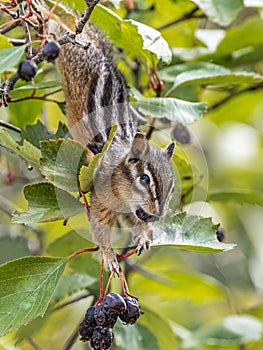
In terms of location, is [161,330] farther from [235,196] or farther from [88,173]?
[88,173]

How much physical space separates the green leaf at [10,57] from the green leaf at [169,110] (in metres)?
0.35

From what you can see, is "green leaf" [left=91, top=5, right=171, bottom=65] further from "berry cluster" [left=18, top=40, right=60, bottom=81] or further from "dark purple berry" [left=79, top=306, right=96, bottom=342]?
"dark purple berry" [left=79, top=306, right=96, bottom=342]

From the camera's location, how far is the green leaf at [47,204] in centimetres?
130

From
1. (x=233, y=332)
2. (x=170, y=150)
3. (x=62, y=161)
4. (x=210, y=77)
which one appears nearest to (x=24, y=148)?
(x=62, y=161)

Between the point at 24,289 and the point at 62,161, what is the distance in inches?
9.3

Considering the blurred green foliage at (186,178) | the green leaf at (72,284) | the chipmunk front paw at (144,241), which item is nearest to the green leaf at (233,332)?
the blurred green foliage at (186,178)

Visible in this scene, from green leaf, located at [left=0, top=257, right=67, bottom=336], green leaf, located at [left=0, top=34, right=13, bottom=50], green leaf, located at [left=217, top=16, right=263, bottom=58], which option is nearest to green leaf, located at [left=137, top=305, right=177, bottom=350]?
green leaf, located at [left=0, top=257, right=67, bottom=336]

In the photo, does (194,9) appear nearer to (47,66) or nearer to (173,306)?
(47,66)

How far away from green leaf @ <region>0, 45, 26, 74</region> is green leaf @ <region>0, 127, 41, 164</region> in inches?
6.5

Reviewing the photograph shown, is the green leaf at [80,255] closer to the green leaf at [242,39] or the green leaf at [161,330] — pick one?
the green leaf at [161,330]

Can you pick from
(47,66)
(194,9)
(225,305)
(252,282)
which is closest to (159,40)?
(47,66)

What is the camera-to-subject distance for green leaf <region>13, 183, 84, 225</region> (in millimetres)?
1300

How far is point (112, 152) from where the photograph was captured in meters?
1.51

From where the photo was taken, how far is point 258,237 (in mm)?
2832
